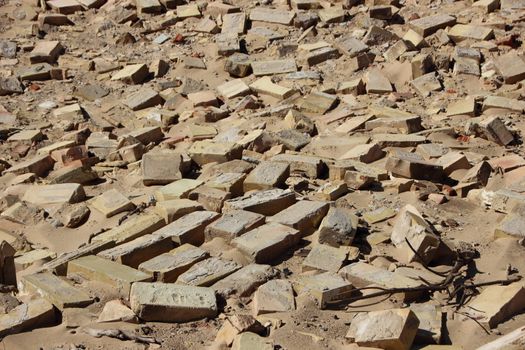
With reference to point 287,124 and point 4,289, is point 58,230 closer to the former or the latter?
point 4,289

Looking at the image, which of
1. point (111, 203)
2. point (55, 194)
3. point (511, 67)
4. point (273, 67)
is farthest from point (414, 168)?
point (273, 67)

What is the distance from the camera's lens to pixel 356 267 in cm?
410

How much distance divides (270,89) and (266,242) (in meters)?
3.42

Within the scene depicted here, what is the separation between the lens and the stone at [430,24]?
8086 mm

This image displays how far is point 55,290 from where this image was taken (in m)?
3.89

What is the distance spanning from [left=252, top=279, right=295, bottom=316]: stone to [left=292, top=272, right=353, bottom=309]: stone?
0.07m

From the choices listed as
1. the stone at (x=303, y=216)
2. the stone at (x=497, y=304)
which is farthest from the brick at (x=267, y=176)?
the stone at (x=497, y=304)

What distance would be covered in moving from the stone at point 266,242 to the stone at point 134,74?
164 inches

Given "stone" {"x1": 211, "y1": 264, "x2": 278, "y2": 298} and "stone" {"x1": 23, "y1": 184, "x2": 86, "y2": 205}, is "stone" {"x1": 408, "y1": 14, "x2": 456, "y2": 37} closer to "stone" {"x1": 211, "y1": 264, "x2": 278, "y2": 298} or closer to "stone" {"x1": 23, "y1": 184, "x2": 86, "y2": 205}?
"stone" {"x1": 23, "y1": 184, "x2": 86, "y2": 205}

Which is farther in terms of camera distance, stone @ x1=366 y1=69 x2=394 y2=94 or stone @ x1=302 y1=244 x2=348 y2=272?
stone @ x1=366 y1=69 x2=394 y2=94

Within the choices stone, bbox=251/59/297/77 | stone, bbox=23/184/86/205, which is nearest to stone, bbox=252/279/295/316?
stone, bbox=23/184/86/205

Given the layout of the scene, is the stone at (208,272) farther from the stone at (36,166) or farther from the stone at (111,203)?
the stone at (36,166)

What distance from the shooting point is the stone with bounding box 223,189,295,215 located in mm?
4938

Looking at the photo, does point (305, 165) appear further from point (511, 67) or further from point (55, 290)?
point (511, 67)
